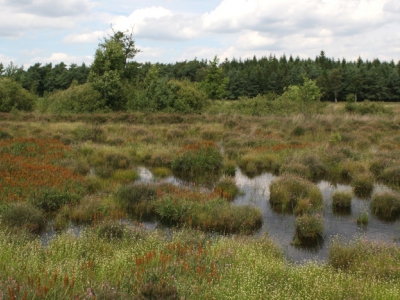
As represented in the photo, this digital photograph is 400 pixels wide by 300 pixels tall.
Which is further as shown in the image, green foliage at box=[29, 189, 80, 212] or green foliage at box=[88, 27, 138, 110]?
green foliage at box=[88, 27, 138, 110]

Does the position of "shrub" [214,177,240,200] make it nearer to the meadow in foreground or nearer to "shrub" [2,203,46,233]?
the meadow in foreground

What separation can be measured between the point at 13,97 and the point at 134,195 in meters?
29.2

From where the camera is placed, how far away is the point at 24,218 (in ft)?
30.4

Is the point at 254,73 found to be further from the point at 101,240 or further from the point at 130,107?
the point at 101,240

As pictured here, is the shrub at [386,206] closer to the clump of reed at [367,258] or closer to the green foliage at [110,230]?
the clump of reed at [367,258]

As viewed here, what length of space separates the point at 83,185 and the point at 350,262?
8.49 meters

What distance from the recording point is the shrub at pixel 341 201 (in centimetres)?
1192

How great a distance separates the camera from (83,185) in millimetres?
12555

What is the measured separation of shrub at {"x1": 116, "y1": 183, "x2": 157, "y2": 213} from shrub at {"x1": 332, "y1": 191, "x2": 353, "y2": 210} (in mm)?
5650

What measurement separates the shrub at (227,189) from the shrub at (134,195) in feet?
7.33

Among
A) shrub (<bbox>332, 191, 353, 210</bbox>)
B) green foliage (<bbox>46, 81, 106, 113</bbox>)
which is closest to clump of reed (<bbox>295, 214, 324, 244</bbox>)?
shrub (<bbox>332, 191, 353, 210</bbox>)

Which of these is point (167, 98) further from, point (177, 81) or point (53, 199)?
point (53, 199)

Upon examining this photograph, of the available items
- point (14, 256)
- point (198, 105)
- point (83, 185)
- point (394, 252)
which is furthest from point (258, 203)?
point (198, 105)

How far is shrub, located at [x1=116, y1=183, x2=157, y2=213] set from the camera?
1128cm
